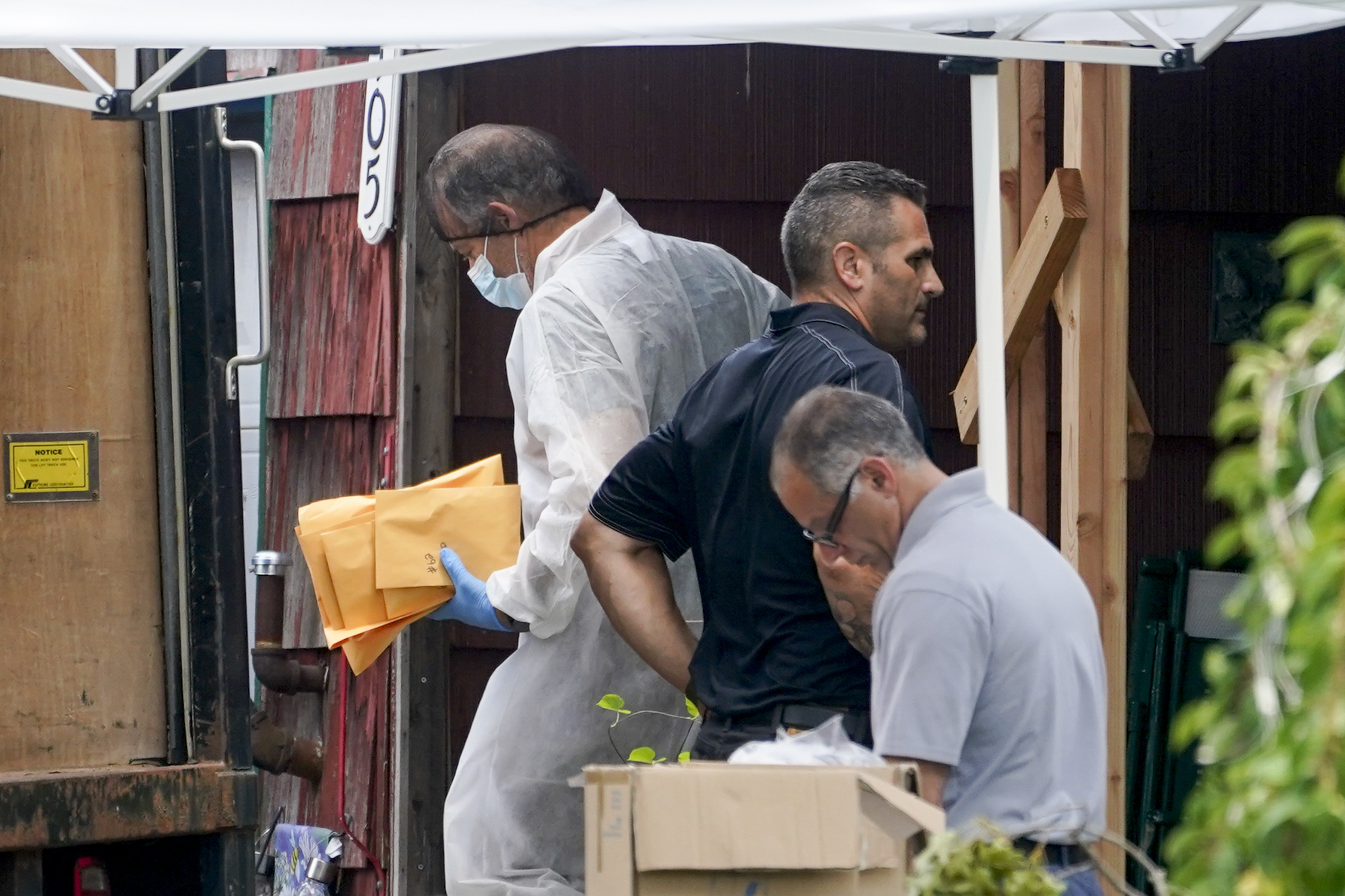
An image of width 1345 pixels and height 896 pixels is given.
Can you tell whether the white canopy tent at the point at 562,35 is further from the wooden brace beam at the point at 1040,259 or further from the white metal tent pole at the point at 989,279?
the wooden brace beam at the point at 1040,259

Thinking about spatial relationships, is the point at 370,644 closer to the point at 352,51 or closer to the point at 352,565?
the point at 352,565

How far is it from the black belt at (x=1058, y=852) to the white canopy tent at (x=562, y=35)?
1.94ft

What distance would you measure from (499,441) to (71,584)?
2.05 m

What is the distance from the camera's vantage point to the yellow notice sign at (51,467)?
3.03 metres

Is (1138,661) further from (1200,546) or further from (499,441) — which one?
(499,441)

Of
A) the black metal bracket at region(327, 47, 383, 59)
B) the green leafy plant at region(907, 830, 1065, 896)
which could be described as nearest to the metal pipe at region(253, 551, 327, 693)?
the black metal bracket at region(327, 47, 383, 59)

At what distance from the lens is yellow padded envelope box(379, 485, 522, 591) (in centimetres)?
358

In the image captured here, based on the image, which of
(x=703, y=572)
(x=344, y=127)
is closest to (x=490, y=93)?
(x=344, y=127)

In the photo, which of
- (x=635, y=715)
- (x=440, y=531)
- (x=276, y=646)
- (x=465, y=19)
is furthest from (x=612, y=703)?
(x=276, y=646)

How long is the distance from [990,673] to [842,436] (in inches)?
16.0

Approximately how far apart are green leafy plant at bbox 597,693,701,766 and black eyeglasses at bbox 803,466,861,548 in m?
0.93

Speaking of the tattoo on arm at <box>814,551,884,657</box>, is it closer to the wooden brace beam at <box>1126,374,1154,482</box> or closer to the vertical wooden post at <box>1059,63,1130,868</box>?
the vertical wooden post at <box>1059,63,1130,868</box>

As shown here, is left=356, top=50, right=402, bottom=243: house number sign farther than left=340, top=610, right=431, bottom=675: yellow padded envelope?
Yes

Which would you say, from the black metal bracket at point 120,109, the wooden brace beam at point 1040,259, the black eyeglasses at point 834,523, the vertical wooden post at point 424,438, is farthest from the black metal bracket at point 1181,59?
the vertical wooden post at point 424,438
